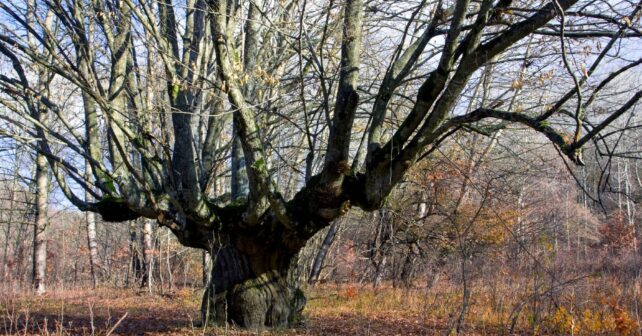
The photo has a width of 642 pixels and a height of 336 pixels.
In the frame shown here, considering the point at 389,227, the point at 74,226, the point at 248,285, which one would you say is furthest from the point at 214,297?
the point at 74,226

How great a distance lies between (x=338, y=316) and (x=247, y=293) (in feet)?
9.28

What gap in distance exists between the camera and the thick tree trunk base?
644 cm

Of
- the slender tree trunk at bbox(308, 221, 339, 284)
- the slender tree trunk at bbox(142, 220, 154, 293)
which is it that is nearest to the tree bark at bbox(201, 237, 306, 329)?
the slender tree trunk at bbox(308, 221, 339, 284)

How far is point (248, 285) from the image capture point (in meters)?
6.52

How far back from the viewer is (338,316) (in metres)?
8.84

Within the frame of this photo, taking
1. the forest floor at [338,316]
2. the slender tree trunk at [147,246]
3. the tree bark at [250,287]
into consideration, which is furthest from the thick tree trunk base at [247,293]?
the slender tree trunk at [147,246]

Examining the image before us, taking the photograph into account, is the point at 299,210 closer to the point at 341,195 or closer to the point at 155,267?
the point at 341,195

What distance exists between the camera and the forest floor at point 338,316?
6.46 metres

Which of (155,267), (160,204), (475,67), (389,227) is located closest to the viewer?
(475,67)

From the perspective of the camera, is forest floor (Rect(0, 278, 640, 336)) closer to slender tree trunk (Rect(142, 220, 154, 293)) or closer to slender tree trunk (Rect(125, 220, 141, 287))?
slender tree trunk (Rect(142, 220, 154, 293))

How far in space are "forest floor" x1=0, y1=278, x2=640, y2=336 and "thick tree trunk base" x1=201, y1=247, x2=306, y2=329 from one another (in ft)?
0.77

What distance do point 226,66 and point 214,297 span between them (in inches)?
119

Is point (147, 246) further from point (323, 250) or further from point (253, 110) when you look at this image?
point (253, 110)

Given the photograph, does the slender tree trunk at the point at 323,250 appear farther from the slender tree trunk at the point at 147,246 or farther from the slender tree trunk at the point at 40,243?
the slender tree trunk at the point at 40,243
